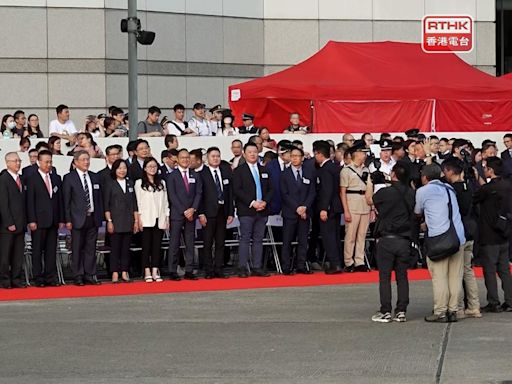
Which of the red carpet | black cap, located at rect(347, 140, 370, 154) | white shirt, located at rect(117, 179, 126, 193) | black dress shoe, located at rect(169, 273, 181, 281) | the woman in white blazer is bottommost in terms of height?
the red carpet

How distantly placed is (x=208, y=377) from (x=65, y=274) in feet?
30.8

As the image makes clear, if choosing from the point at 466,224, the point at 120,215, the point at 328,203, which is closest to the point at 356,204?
the point at 328,203

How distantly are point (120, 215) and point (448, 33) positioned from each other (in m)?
18.7

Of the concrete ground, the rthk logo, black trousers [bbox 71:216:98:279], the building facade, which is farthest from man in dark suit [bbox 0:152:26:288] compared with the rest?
the rthk logo

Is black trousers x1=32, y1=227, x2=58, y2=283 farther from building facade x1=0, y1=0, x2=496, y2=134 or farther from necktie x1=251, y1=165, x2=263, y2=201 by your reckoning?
building facade x1=0, y1=0, x2=496, y2=134

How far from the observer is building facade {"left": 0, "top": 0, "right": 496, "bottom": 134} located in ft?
100

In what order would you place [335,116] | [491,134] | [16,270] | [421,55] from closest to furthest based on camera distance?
[16,270] → [491,134] → [335,116] → [421,55]

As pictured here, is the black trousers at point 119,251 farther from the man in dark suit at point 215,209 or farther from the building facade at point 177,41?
the building facade at point 177,41

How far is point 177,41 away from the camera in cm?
3266

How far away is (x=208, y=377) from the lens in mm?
11305

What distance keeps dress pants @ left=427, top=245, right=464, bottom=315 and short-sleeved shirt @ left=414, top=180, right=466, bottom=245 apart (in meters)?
0.28

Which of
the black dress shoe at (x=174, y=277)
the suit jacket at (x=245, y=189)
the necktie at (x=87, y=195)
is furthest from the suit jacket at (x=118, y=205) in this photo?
the suit jacket at (x=245, y=189)

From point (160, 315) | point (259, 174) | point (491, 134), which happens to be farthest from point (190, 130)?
point (160, 315)

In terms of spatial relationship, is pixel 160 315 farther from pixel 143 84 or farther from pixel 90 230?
pixel 143 84
